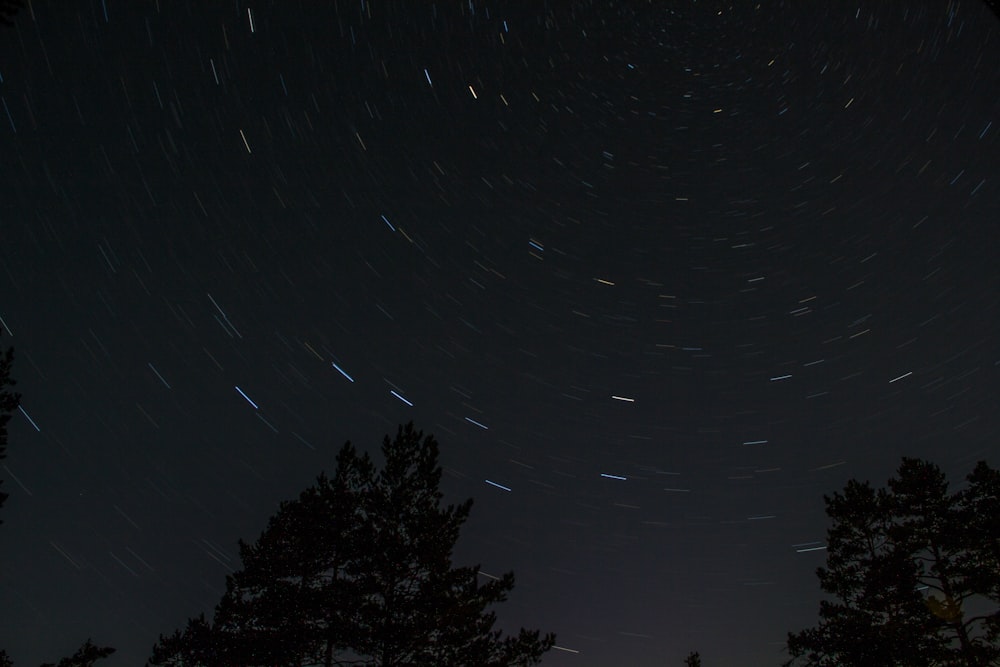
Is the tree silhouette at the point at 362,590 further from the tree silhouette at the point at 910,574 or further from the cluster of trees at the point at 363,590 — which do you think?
the tree silhouette at the point at 910,574

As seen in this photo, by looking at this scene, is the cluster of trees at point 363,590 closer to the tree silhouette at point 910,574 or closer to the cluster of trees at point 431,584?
the cluster of trees at point 431,584

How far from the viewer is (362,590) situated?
469 inches

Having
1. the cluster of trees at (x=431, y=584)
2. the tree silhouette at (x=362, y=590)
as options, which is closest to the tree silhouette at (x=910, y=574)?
the cluster of trees at (x=431, y=584)

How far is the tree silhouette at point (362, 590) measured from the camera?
11492 millimetres

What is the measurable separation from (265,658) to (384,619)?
344 centimetres

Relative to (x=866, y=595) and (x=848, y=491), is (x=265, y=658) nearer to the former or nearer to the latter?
(x=866, y=595)

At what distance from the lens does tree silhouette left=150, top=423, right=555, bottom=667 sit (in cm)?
1149

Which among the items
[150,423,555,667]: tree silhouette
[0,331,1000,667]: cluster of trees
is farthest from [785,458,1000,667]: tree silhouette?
[150,423,555,667]: tree silhouette

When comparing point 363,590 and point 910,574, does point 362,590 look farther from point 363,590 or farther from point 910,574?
point 910,574

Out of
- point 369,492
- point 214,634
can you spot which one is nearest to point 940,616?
point 369,492

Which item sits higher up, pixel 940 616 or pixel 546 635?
pixel 940 616

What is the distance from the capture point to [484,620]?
12.0 m

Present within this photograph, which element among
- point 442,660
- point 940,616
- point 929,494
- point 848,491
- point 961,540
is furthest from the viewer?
point 848,491

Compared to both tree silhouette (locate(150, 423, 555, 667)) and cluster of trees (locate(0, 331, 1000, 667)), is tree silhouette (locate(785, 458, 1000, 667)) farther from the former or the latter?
tree silhouette (locate(150, 423, 555, 667))
